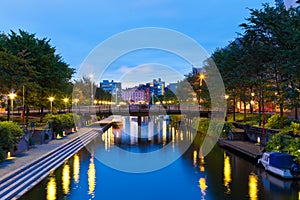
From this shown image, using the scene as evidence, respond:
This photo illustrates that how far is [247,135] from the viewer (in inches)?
1682

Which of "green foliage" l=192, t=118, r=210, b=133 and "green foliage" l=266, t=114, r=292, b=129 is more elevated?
"green foliage" l=266, t=114, r=292, b=129

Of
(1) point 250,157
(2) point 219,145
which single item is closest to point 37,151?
(1) point 250,157

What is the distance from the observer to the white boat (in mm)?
22797

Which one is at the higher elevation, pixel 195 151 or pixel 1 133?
pixel 1 133

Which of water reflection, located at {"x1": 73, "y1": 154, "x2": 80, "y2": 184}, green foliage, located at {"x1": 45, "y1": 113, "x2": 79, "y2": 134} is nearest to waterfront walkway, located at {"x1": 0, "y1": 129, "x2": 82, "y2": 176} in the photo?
water reflection, located at {"x1": 73, "y1": 154, "x2": 80, "y2": 184}

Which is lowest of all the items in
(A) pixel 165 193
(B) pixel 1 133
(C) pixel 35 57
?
(A) pixel 165 193

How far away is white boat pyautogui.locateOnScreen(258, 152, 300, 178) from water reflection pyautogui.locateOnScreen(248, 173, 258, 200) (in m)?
1.40

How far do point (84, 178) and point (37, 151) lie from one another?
9501mm

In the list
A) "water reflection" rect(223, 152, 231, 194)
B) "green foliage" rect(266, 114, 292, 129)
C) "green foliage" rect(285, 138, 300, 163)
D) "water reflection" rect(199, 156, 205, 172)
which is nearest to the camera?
"water reflection" rect(223, 152, 231, 194)

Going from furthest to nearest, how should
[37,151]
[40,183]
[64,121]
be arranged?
1. [64,121]
2. [37,151]
3. [40,183]

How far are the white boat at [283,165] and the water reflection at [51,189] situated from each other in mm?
14549

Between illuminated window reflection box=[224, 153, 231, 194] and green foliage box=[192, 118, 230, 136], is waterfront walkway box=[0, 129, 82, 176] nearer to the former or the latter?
illuminated window reflection box=[224, 153, 231, 194]

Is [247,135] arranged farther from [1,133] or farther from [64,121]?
[1,133]

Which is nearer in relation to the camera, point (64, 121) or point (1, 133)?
point (1, 133)
